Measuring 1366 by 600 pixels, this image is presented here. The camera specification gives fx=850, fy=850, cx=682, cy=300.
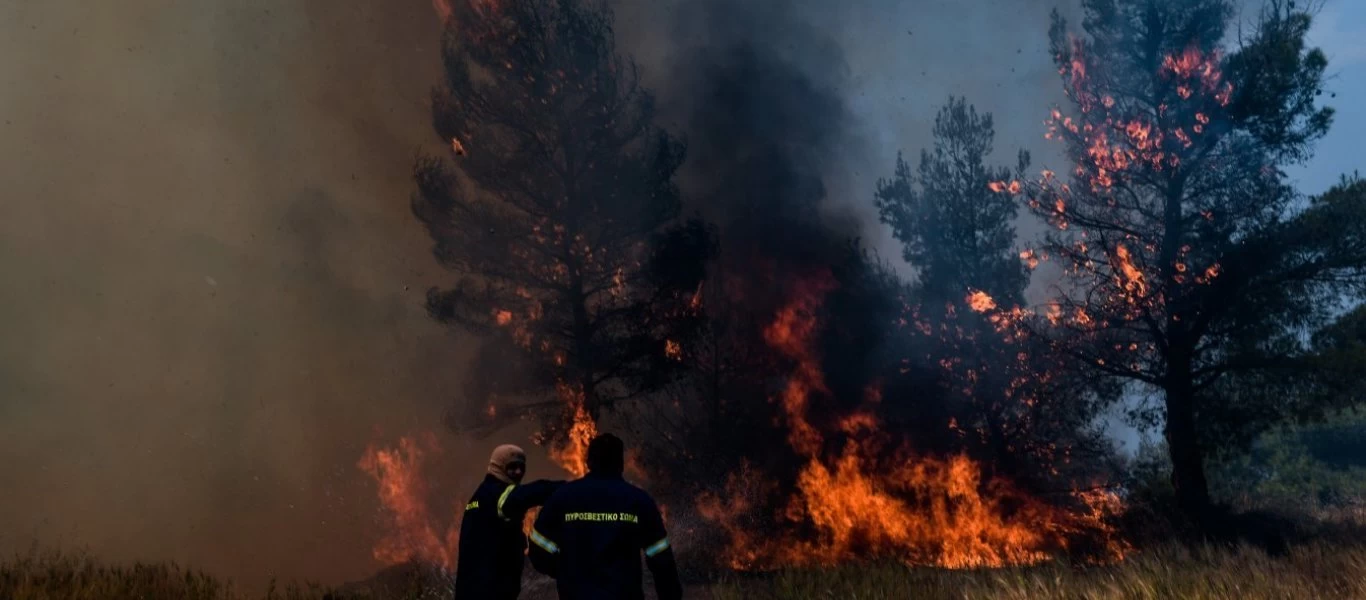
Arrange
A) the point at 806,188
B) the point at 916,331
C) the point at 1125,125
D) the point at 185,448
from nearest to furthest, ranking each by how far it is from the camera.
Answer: the point at 1125,125
the point at 916,331
the point at 806,188
the point at 185,448

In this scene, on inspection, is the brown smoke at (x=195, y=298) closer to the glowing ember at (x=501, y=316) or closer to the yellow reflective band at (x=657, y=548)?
the glowing ember at (x=501, y=316)

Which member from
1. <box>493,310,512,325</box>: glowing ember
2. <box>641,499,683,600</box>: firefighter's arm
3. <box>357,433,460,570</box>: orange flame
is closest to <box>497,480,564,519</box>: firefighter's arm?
<box>641,499,683,600</box>: firefighter's arm

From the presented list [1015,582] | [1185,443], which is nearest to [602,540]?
[1015,582]

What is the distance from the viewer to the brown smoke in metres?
24.8

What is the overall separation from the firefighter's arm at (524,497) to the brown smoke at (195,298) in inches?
771

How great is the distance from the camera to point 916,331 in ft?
65.4

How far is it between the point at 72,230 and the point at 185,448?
27.7ft

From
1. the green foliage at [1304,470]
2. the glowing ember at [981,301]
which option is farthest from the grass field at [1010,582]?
the green foliage at [1304,470]

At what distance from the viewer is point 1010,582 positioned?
10.8 metres

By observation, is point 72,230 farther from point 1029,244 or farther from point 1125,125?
point 1125,125

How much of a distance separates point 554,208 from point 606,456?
15.7 meters

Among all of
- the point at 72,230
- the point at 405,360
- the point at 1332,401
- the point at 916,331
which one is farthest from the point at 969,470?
the point at 72,230

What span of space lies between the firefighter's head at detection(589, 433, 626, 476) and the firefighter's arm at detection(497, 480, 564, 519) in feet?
1.33

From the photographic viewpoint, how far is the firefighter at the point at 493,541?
5863 mm
